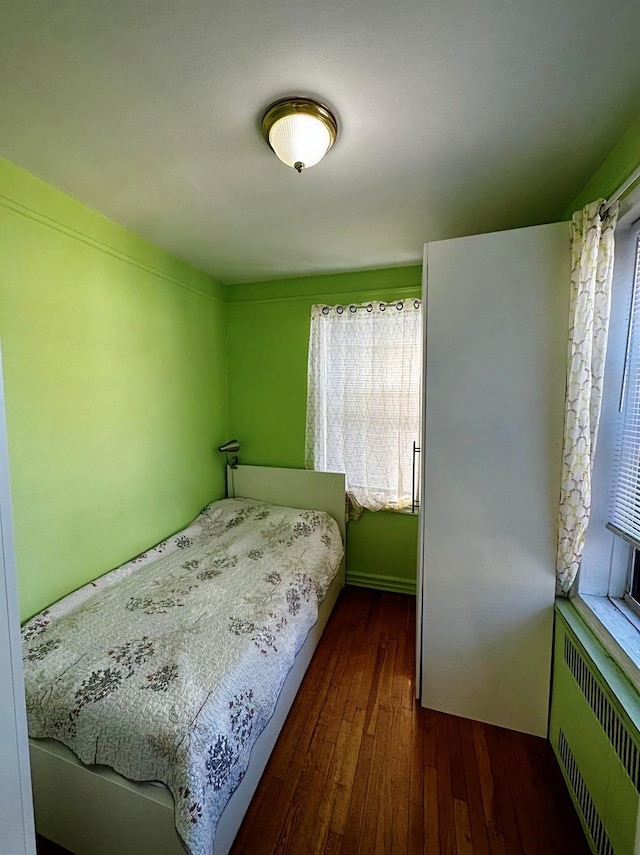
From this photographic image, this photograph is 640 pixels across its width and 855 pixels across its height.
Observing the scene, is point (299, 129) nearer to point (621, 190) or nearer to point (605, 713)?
point (621, 190)

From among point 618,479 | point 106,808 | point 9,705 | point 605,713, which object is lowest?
point 106,808

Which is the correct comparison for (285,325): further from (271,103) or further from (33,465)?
(33,465)

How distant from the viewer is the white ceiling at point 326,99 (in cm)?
88

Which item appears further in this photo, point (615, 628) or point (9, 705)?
point (615, 628)

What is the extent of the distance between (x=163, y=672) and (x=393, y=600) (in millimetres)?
1880

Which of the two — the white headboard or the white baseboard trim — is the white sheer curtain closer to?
the white headboard

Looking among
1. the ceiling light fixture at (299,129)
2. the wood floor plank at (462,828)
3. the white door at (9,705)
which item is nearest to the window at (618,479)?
the wood floor plank at (462,828)

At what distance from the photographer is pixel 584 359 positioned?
4.28ft

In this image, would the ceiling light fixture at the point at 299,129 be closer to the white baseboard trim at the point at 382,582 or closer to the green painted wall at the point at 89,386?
the green painted wall at the point at 89,386

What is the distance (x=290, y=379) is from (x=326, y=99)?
1.85 metres

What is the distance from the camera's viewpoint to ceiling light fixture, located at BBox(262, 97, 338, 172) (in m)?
1.11

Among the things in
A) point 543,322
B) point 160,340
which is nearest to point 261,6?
point 543,322

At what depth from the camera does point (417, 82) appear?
1050mm

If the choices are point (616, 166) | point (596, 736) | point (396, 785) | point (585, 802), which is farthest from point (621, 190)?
point (396, 785)
